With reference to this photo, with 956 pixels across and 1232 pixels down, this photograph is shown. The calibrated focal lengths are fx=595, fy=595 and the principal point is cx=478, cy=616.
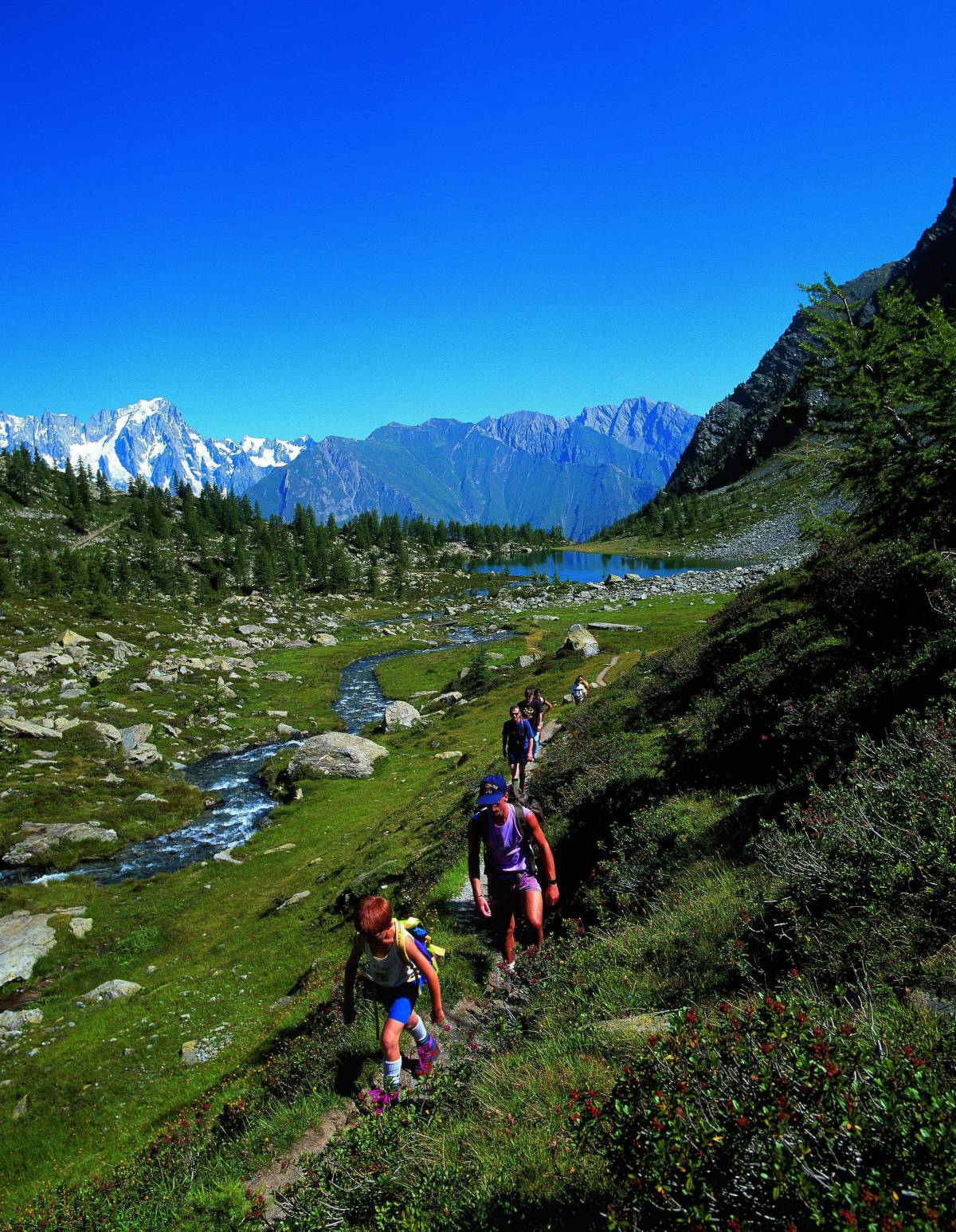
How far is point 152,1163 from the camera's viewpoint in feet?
28.0

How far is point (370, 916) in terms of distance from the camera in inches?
289

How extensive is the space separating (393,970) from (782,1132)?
535 centimetres

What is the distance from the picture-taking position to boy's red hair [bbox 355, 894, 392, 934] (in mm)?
7316

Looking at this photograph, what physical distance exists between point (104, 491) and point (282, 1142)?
647 feet

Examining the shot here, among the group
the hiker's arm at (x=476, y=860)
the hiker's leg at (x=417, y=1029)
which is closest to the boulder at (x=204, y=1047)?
the hiker's leg at (x=417, y=1029)

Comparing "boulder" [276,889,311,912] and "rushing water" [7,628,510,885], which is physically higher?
"boulder" [276,889,311,912]

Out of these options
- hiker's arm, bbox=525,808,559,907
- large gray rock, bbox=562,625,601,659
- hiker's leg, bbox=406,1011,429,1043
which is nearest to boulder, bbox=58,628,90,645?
large gray rock, bbox=562,625,601,659

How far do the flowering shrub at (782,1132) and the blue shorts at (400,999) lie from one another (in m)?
3.71

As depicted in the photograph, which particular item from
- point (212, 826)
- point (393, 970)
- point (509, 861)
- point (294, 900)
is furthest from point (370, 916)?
point (212, 826)

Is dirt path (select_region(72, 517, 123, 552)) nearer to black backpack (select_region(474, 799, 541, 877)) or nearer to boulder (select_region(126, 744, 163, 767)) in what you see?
boulder (select_region(126, 744, 163, 767))

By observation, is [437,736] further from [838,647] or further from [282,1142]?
[282,1142]

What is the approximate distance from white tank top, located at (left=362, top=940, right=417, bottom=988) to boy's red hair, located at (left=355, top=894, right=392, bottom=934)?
0.36 meters

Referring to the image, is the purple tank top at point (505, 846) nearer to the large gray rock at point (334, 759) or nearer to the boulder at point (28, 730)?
the large gray rock at point (334, 759)

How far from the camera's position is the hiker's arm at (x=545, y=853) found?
9297 mm
